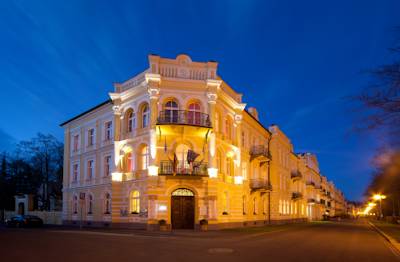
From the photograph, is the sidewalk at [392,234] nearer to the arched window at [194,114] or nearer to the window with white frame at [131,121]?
the arched window at [194,114]

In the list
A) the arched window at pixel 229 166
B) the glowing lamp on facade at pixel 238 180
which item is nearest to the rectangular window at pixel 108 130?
the arched window at pixel 229 166


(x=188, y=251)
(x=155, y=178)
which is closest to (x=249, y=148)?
(x=155, y=178)

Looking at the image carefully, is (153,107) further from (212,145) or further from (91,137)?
(91,137)

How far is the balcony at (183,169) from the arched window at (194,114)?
3232 mm

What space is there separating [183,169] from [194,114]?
4.59 metres

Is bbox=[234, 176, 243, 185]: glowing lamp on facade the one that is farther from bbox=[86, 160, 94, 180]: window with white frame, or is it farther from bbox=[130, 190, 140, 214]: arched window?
bbox=[86, 160, 94, 180]: window with white frame

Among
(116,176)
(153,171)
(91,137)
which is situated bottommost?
(116,176)

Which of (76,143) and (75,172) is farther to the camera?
(76,143)

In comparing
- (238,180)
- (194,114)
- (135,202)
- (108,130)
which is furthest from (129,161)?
(238,180)

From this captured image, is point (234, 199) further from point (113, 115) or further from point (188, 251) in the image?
point (188, 251)

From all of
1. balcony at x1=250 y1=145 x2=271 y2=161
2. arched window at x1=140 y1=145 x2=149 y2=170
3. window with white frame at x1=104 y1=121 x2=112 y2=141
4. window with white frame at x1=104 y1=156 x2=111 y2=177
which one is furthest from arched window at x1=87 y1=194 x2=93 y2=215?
balcony at x1=250 y1=145 x2=271 y2=161

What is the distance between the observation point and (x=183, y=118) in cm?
3155

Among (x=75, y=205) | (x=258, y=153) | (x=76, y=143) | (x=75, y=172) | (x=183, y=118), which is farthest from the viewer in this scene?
(x=76, y=143)

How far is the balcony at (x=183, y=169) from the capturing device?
30328 millimetres
